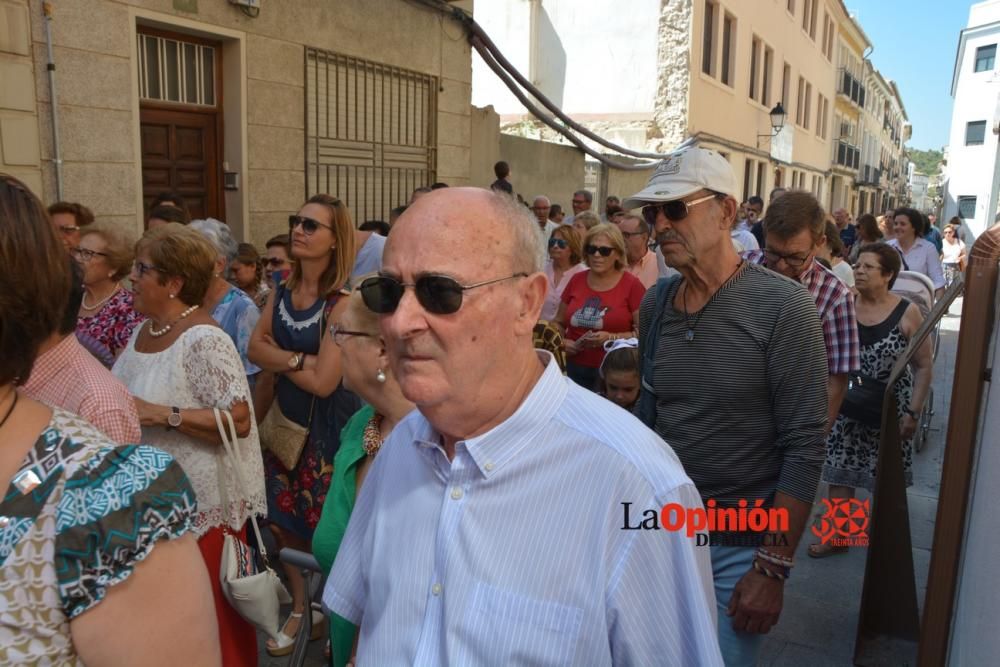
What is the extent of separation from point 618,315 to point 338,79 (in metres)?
5.26

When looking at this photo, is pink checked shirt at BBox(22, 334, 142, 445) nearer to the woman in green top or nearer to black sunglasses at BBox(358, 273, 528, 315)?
the woman in green top

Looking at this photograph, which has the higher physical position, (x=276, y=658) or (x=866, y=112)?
(x=866, y=112)

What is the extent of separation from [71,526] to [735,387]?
1.73 m

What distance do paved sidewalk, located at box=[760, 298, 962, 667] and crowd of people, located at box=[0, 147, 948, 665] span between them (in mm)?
550

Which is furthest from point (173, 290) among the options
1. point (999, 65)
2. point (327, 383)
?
point (999, 65)

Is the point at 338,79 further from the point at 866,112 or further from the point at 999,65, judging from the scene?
the point at 866,112

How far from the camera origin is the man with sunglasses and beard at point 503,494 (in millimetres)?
1348

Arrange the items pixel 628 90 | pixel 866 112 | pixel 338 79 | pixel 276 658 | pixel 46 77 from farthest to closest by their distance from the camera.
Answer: pixel 866 112 → pixel 628 90 → pixel 338 79 → pixel 46 77 → pixel 276 658

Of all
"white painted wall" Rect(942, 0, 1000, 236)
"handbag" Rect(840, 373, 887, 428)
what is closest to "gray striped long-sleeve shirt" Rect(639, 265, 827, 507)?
"handbag" Rect(840, 373, 887, 428)

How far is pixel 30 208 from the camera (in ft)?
4.62

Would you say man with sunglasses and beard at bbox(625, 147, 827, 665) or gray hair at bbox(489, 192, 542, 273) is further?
man with sunglasses and beard at bbox(625, 147, 827, 665)

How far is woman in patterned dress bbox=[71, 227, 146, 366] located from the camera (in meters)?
3.79

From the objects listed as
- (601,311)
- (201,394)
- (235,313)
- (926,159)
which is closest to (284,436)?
(201,394)

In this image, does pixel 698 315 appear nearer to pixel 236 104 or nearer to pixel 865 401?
pixel 865 401
